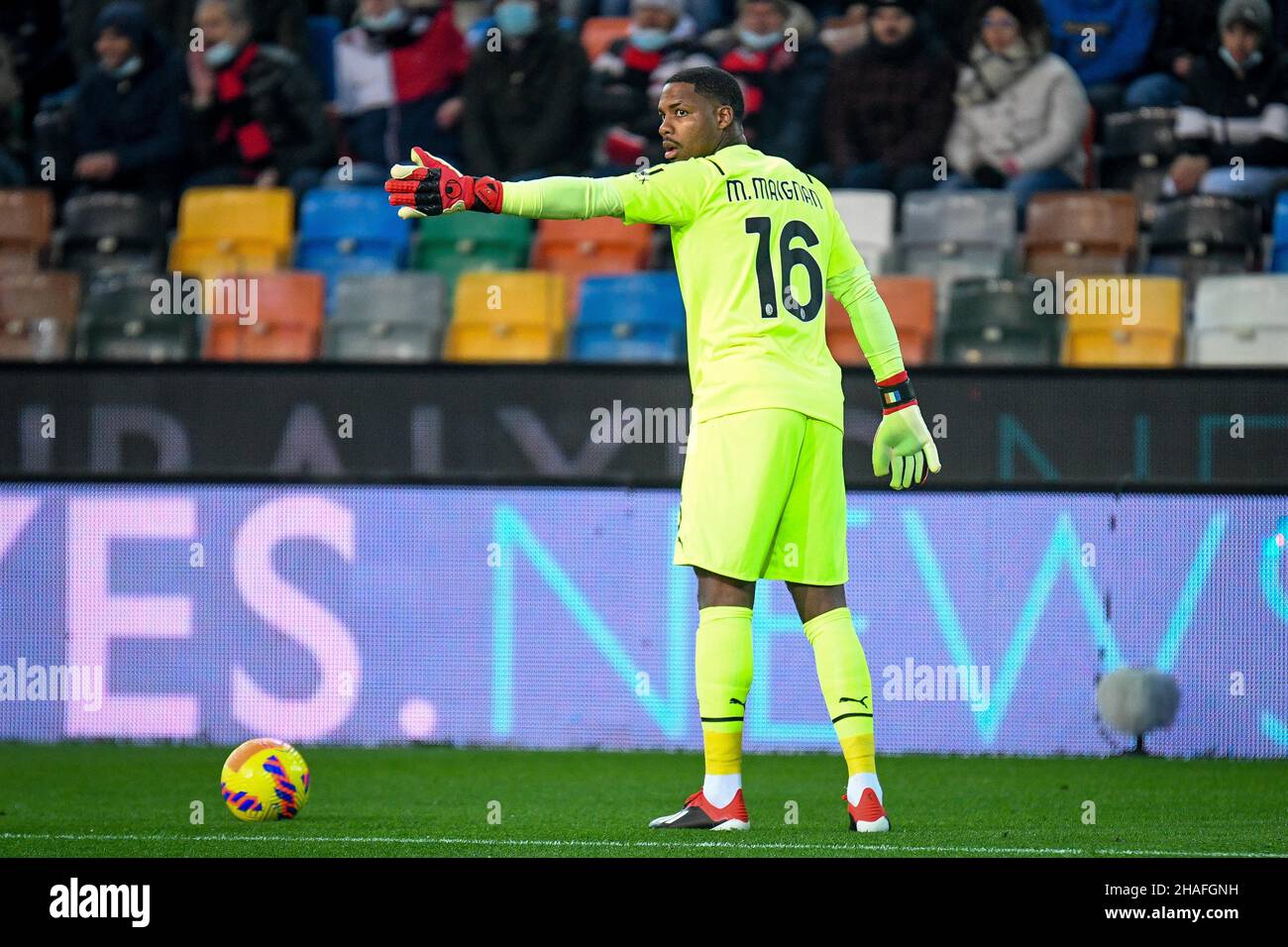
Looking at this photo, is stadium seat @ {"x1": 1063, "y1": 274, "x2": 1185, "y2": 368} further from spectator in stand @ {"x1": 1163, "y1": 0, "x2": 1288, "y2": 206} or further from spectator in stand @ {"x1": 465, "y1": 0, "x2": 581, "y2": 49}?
spectator in stand @ {"x1": 465, "y1": 0, "x2": 581, "y2": 49}

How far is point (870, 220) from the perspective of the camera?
10.5 m

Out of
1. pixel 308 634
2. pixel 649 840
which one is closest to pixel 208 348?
pixel 308 634

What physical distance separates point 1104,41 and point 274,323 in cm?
508

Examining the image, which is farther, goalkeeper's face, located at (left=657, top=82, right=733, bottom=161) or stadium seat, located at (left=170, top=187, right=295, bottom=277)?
stadium seat, located at (left=170, top=187, right=295, bottom=277)

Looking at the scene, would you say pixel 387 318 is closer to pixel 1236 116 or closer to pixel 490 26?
pixel 490 26

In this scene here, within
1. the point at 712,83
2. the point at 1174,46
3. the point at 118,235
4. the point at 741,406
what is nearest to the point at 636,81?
the point at 118,235

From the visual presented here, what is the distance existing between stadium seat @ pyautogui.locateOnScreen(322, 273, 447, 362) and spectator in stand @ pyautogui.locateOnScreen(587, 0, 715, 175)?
5.14ft

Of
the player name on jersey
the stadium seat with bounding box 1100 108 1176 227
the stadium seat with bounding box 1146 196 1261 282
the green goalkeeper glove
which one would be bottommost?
the green goalkeeper glove

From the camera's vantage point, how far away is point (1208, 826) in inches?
223

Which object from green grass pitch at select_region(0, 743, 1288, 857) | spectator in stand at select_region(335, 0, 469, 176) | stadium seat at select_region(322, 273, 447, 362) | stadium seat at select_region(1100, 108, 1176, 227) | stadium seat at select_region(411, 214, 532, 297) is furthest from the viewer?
spectator in stand at select_region(335, 0, 469, 176)

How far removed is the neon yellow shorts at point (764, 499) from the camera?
527cm

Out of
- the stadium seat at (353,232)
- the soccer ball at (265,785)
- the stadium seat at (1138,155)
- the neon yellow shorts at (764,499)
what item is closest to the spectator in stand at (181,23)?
the stadium seat at (353,232)

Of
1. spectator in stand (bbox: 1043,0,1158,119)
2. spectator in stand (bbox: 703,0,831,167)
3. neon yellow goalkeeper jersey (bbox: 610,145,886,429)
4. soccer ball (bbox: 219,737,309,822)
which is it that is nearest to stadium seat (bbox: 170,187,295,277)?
spectator in stand (bbox: 703,0,831,167)

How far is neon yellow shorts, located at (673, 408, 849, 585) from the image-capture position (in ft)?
17.3
